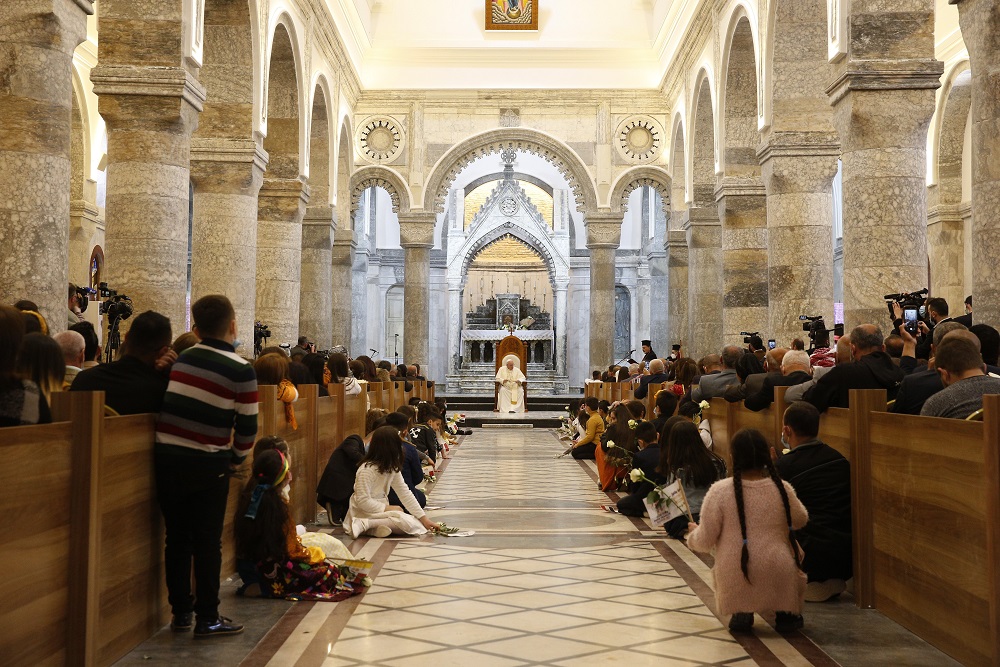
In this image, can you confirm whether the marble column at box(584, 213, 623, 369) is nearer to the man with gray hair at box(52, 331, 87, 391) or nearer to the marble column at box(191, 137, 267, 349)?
the marble column at box(191, 137, 267, 349)

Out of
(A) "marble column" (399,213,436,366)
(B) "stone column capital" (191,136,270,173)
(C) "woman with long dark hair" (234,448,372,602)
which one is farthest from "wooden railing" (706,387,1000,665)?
(A) "marble column" (399,213,436,366)

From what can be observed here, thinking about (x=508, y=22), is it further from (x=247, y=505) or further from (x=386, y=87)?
(x=247, y=505)

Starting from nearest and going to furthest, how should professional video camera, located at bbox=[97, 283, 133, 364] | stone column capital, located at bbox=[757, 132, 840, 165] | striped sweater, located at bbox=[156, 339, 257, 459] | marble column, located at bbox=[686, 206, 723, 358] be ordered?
striped sweater, located at bbox=[156, 339, 257, 459] → professional video camera, located at bbox=[97, 283, 133, 364] → stone column capital, located at bbox=[757, 132, 840, 165] → marble column, located at bbox=[686, 206, 723, 358]

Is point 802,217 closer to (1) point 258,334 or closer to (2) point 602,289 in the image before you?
(1) point 258,334

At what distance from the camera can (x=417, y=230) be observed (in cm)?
2297

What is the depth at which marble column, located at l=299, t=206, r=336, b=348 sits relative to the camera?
19859 mm

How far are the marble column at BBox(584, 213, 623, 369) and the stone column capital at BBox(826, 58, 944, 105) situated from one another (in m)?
13.2

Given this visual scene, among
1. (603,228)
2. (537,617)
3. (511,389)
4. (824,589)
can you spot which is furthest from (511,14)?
(537,617)

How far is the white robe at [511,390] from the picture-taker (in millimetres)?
22578

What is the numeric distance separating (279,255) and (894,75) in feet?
32.1

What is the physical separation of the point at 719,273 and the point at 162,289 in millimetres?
12036

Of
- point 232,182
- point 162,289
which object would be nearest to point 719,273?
point 232,182

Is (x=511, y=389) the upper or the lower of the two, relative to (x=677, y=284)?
lower

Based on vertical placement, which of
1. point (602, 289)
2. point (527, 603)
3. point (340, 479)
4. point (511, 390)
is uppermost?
point (602, 289)
